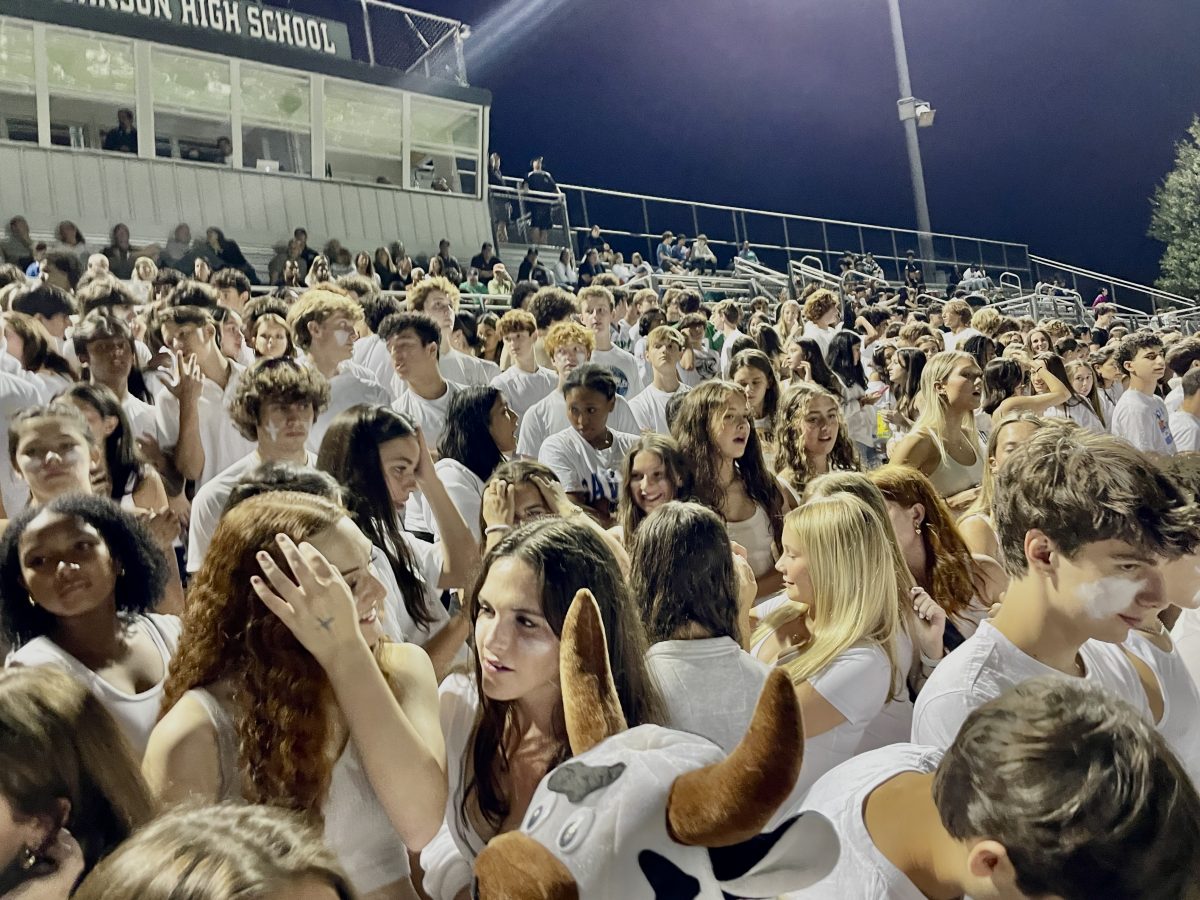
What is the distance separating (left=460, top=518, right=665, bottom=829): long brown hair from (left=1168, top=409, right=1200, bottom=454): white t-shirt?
18.1 feet

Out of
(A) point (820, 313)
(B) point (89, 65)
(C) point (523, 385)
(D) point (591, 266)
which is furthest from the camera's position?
(D) point (591, 266)

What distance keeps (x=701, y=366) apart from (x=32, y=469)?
558 centimetres

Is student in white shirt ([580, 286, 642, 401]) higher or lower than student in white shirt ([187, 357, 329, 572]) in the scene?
higher

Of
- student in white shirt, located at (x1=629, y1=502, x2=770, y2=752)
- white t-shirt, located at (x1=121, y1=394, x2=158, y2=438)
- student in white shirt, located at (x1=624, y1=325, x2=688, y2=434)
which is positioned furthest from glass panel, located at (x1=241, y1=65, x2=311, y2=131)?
student in white shirt, located at (x1=629, y1=502, x2=770, y2=752)

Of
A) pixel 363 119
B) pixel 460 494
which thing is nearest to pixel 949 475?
pixel 460 494

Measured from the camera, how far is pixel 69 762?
63.2 inches

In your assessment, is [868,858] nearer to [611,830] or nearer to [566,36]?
[611,830]

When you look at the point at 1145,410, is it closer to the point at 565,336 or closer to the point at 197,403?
the point at 565,336

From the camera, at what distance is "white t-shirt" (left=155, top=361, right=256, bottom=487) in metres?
4.79

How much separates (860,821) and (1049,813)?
337 mm

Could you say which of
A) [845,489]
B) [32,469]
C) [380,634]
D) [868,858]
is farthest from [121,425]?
[868,858]

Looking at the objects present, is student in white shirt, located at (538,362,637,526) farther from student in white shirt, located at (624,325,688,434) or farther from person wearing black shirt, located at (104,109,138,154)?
person wearing black shirt, located at (104,109,138,154)

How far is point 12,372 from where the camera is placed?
15.6 ft

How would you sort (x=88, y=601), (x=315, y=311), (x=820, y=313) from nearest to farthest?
(x=88, y=601)
(x=315, y=311)
(x=820, y=313)
